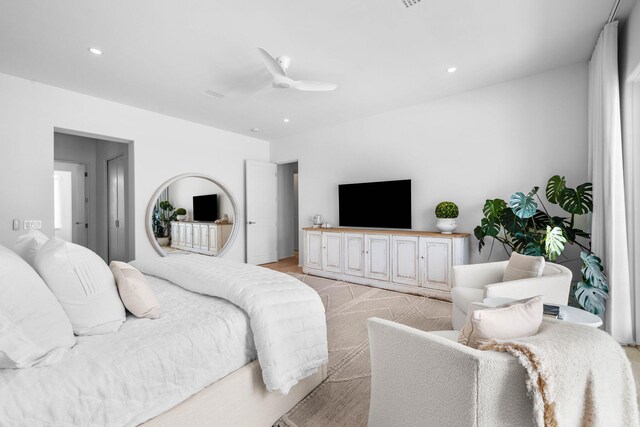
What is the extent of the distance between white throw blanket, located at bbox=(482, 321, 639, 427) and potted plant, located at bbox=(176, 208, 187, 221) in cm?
468

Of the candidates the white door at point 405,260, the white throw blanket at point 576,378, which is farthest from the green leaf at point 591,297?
the white throw blanket at point 576,378

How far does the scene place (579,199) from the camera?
261 centimetres

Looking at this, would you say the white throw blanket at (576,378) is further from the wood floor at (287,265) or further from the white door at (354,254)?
Result: the wood floor at (287,265)

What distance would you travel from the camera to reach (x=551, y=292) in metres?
2.04

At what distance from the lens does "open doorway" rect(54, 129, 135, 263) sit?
4691mm

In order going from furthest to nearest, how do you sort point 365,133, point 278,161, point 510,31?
point 278,161, point 365,133, point 510,31

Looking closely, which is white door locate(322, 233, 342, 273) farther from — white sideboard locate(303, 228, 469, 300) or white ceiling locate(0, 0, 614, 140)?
white ceiling locate(0, 0, 614, 140)

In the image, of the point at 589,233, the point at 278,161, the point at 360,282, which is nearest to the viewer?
the point at 589,233

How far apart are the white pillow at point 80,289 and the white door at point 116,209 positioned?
150 inches

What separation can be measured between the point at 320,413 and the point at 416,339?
36.1 inches

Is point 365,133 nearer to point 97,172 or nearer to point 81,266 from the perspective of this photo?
point 81,266

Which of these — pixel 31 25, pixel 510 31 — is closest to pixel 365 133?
pixel 510 31

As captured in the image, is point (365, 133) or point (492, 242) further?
point (365, 133)

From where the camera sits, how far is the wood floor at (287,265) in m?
5.21
